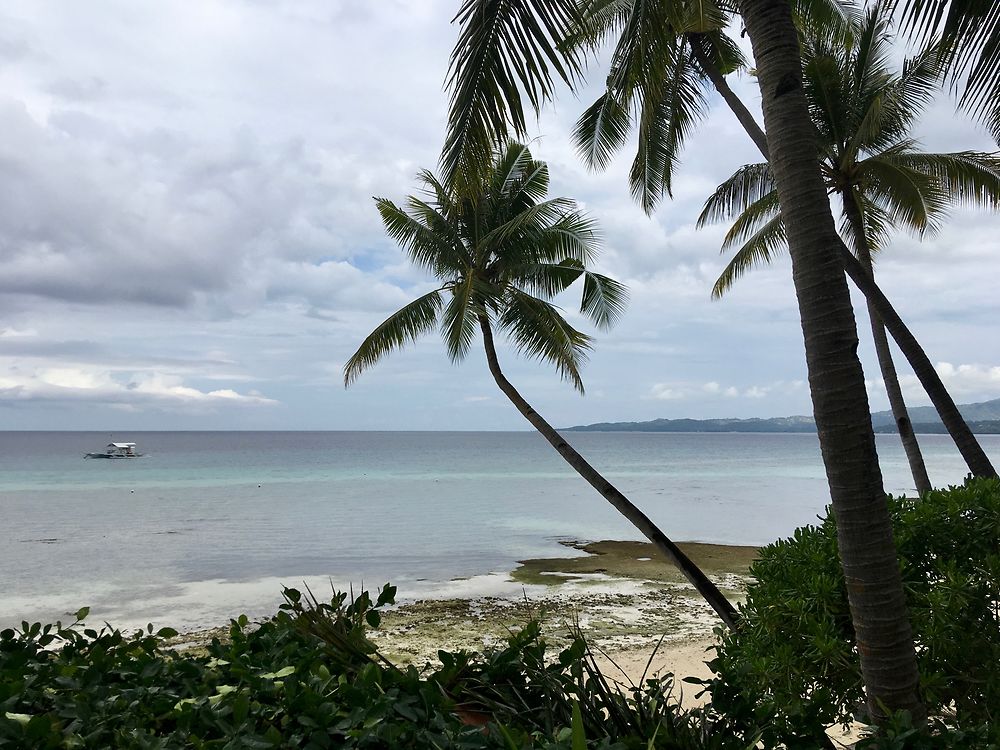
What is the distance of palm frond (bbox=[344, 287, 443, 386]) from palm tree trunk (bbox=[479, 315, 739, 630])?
1116mm

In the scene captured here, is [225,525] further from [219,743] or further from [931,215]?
[219,743]

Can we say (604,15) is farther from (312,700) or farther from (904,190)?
(312,700)

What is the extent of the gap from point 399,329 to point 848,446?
427 inches

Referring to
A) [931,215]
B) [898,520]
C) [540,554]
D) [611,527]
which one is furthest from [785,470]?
[898,520]

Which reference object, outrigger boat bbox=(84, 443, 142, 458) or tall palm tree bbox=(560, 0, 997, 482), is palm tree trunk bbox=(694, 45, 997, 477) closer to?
tall palm tree bbox=(560, 0, 997, 482)

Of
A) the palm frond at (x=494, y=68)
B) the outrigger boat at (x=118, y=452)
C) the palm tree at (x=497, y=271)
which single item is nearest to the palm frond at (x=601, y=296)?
the palm tree at (x=497, y=271)

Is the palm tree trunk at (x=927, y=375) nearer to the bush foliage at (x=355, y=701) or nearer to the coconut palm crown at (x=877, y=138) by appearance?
the coconut palm crown at (x=877, y=138)

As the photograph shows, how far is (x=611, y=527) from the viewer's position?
30500 mm

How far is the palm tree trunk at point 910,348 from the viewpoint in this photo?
853cm

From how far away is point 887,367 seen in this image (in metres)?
12.1

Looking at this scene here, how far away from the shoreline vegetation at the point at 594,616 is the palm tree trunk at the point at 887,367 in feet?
12.1

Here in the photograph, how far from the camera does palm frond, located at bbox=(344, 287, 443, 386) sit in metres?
13.5

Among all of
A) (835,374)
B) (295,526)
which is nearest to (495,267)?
(835,374)

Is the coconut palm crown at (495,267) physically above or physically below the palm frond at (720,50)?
below
